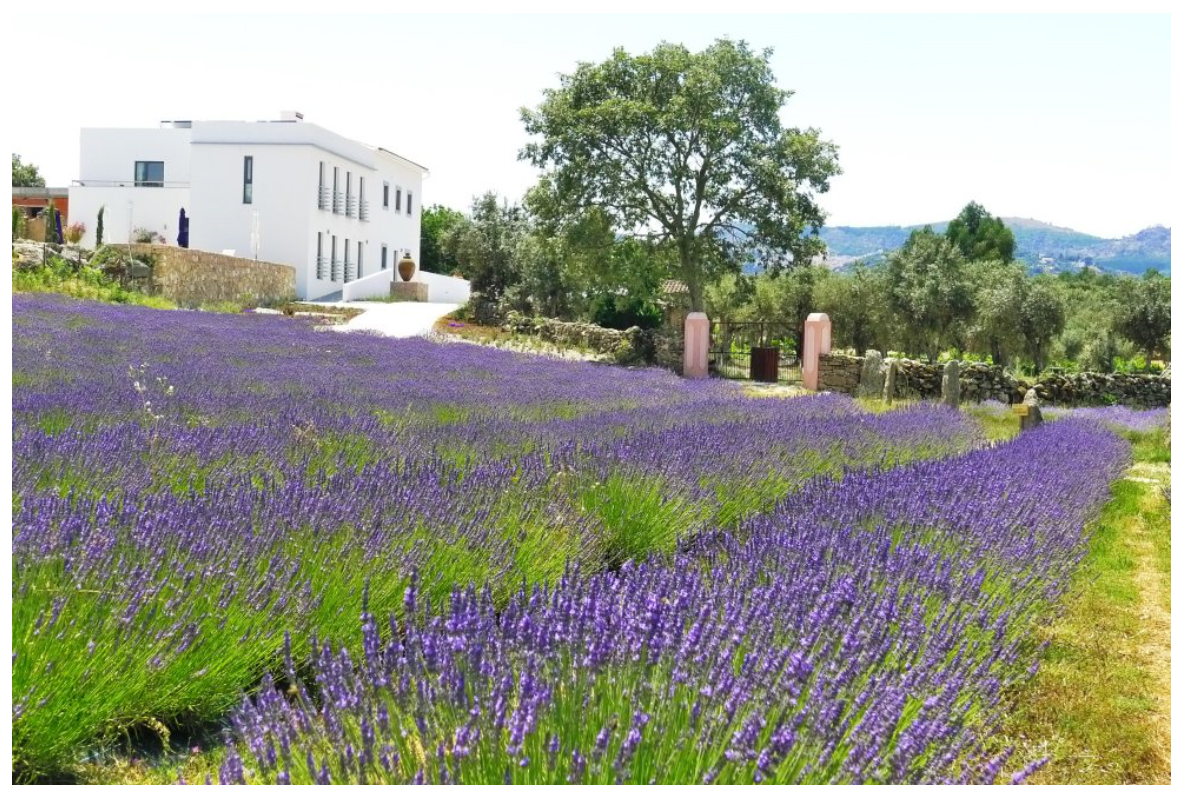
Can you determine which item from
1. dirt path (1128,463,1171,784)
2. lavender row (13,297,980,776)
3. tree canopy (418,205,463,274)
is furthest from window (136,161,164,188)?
dirt path (1128,463,1171,784)

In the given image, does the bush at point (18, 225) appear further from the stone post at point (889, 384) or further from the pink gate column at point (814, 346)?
the stone post at point (889, 384)

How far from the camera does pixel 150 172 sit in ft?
116

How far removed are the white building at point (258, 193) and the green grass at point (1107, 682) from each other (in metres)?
28.1

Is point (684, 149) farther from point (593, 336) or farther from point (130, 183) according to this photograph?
point (130, 183)

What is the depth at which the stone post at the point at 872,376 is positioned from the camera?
15.8m

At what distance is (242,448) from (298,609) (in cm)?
209

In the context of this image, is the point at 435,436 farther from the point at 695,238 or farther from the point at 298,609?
the point at 695,238

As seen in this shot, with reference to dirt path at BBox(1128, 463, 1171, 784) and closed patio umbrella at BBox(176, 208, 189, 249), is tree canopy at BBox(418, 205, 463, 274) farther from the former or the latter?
dirt path at BBox(1128, 463, 1171, 784)

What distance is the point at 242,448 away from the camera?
5.00m

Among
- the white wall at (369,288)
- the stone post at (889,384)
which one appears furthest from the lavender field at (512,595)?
the white wall at (369,288)

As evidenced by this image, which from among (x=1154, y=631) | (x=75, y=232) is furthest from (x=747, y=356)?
(x=75, y=232)

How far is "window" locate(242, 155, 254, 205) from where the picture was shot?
1248 inches

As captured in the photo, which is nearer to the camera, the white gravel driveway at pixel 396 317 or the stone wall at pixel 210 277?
the white gravel driveway at pixel 396 317

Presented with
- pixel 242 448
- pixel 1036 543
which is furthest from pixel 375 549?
pixel 1036 543
